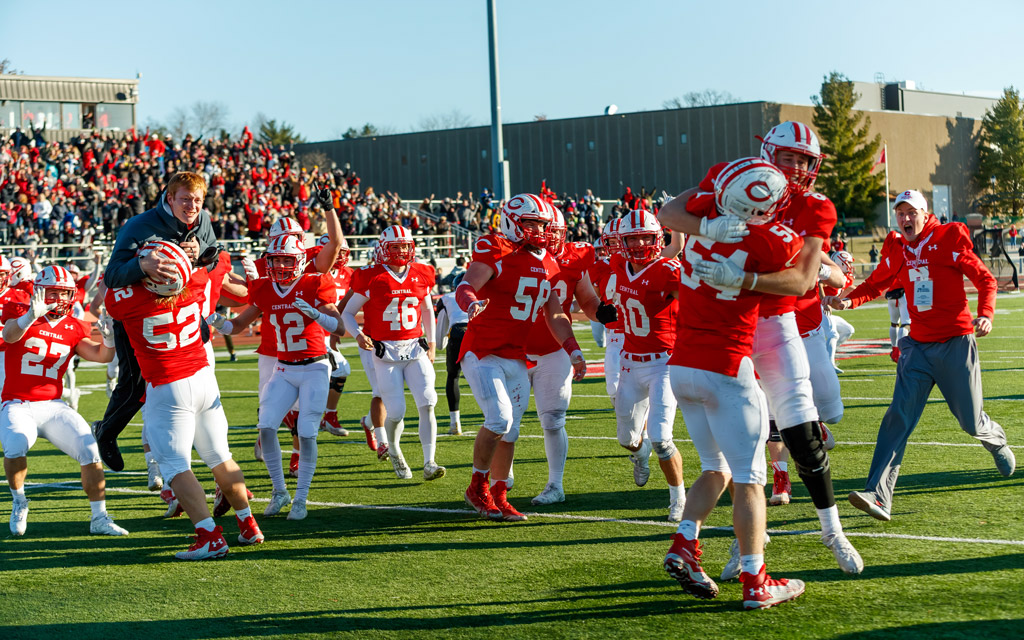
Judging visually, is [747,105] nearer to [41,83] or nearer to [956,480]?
[41,83]

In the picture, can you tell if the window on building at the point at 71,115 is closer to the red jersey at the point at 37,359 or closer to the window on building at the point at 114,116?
the window on building at the point at 114,116

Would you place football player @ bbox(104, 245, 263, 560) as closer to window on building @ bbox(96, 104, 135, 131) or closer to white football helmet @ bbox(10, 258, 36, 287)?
white football helmet @ bbox(10, 258, 36, 287)

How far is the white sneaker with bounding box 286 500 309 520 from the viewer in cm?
746

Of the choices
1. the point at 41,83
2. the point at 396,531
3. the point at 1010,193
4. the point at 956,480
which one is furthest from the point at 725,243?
the point at 1010,193

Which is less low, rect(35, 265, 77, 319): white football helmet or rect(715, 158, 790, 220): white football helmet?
rect(715, 158, 790, 220): white football helmet

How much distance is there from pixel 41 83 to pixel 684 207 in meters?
44.5

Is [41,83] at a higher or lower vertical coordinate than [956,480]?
higher

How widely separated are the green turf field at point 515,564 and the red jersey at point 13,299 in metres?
1.54

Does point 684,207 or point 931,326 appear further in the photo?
point 931,326

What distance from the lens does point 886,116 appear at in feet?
183

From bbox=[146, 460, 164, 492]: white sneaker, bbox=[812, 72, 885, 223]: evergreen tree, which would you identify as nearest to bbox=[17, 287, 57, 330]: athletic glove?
bbox=[146, 460, 164, 492]: white sneaker

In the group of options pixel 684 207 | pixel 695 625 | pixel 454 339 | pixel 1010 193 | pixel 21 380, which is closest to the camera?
pixel 695 625

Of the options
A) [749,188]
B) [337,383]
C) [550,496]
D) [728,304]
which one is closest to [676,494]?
[550,496]

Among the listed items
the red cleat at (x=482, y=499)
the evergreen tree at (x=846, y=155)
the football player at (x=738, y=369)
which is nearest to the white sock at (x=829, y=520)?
the football player at (x=738, y=369)
